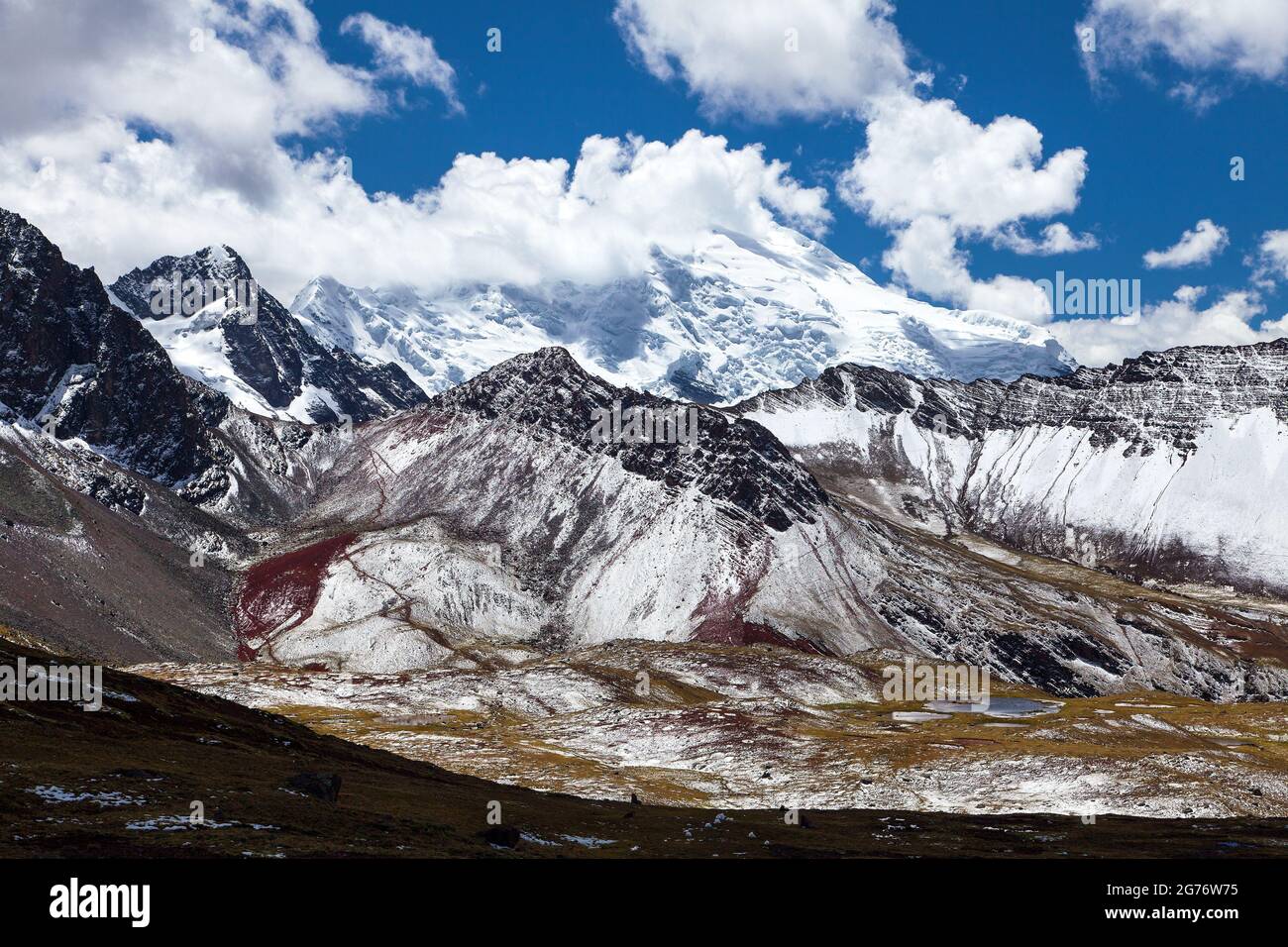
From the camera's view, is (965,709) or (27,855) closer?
(27,855)

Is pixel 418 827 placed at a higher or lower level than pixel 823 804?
higher

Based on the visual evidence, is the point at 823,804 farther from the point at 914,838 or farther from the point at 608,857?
the point at 608,857

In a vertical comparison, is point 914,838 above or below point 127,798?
below

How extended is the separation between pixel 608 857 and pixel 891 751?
250 feet

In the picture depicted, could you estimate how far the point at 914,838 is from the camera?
77250 mm

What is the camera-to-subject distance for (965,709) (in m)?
200
